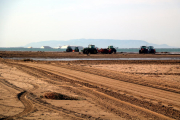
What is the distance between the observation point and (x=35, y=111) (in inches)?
215

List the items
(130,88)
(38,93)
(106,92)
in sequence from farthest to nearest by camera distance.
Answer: (130,88) → (106,92) → (38,93)

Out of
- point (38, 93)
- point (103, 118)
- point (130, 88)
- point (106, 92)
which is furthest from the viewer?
point (130, 88)

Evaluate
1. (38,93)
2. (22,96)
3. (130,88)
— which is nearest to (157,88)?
(130,88)

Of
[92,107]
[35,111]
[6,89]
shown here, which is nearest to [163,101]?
[92,107]

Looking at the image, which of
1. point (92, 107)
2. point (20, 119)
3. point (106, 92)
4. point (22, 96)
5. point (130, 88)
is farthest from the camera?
point (130, 88)

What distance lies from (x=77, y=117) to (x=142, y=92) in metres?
3.92

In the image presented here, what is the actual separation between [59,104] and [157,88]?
4.51m

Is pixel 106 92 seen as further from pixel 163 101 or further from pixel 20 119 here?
pixel 20 119

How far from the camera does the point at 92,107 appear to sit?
610 centimetres

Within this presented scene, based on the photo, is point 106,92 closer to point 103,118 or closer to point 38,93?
point 38,93

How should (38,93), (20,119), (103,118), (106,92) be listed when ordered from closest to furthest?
(20,119), (103,118), (38,93), (106,92)

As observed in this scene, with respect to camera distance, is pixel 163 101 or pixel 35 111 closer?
pixel 35 111

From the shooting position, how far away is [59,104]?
249 inches

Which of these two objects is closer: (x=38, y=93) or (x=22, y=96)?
(x=22, y=96)
